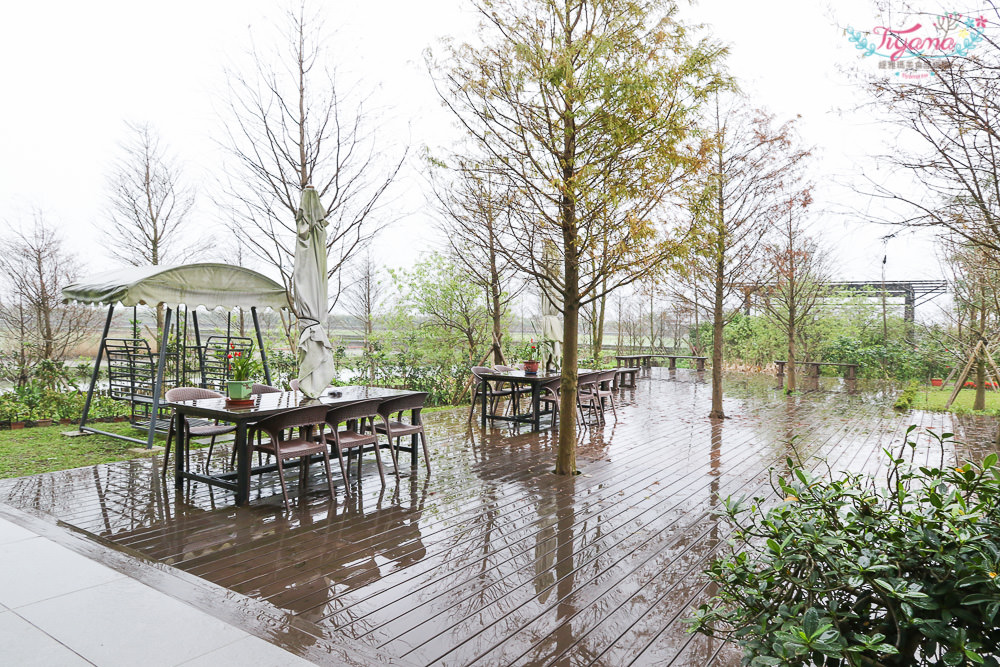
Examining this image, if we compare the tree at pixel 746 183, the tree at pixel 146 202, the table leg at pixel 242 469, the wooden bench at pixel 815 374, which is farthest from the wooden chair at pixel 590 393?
the tree at pixel 146 202

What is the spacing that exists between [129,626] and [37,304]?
9.61 metres

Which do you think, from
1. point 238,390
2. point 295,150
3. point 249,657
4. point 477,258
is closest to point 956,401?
point 477,258

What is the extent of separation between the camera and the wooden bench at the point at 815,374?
13.3 metres

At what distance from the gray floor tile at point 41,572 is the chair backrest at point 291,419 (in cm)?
145

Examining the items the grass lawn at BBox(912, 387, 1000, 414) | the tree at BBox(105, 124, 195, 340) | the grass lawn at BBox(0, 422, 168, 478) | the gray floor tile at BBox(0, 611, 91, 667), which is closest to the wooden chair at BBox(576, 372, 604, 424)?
the grass lawn at BBox(0, 422, 168, 478)

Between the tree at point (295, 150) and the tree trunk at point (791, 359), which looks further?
the tree trunk at point (791, 359)

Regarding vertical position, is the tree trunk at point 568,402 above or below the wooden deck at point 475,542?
above

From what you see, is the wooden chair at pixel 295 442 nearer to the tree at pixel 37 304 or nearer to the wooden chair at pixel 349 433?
the wooden chair at pixel 349 433

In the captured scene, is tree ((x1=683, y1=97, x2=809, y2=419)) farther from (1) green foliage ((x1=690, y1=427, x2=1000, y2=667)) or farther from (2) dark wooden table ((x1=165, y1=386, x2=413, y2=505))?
(1) green foliage ((x1=690, y1=427, x2=1000, y2=667))

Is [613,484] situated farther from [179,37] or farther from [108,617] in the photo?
[179,37]

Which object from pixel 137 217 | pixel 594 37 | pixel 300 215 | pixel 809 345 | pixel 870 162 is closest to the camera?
pixel 870 162

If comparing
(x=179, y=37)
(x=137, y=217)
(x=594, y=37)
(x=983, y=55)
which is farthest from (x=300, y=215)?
(x=137, y=217)

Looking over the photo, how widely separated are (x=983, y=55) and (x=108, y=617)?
479cm

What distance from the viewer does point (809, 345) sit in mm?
16047
